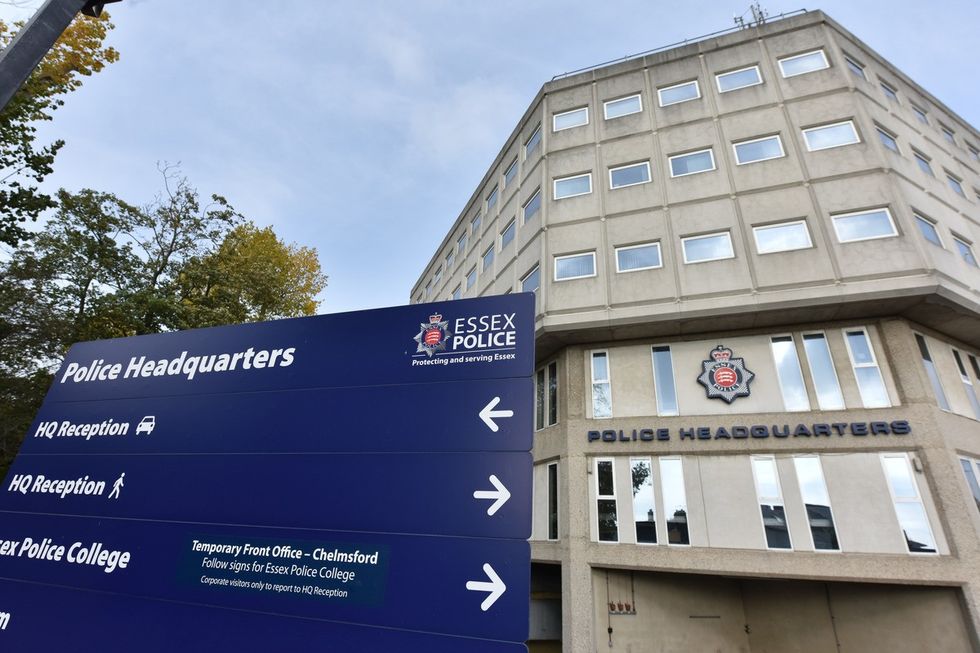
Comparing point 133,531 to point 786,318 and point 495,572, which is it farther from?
point 786,318

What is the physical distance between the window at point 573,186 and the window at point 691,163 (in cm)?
278

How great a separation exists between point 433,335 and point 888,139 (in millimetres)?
18641

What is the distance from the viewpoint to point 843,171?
13.7 metres

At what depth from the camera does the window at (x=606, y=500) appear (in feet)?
39.9

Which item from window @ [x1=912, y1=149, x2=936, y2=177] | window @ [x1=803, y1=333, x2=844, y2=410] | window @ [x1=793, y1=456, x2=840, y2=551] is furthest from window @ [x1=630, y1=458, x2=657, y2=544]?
window @ [x1=912, y1=149, x2=936, y2=177]

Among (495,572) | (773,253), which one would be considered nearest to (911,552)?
(773,253)

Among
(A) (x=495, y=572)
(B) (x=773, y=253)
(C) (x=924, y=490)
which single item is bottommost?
(A) (x=495, y=572)

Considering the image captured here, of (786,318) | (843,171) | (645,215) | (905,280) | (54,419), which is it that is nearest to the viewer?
(54,419)

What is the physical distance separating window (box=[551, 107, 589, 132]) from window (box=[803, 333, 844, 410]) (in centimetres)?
1110

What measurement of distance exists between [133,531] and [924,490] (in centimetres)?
1442

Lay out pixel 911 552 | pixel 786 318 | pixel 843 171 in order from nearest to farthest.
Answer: pixel 911 552, pixel 786 318, pixel 843 171

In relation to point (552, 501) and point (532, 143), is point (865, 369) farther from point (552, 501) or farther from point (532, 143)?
point (532, 143)

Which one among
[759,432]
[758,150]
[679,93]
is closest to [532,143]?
[679,93]

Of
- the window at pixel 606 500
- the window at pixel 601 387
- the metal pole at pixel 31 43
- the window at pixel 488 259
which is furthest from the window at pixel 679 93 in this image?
the metal pole at pixel 31 43
